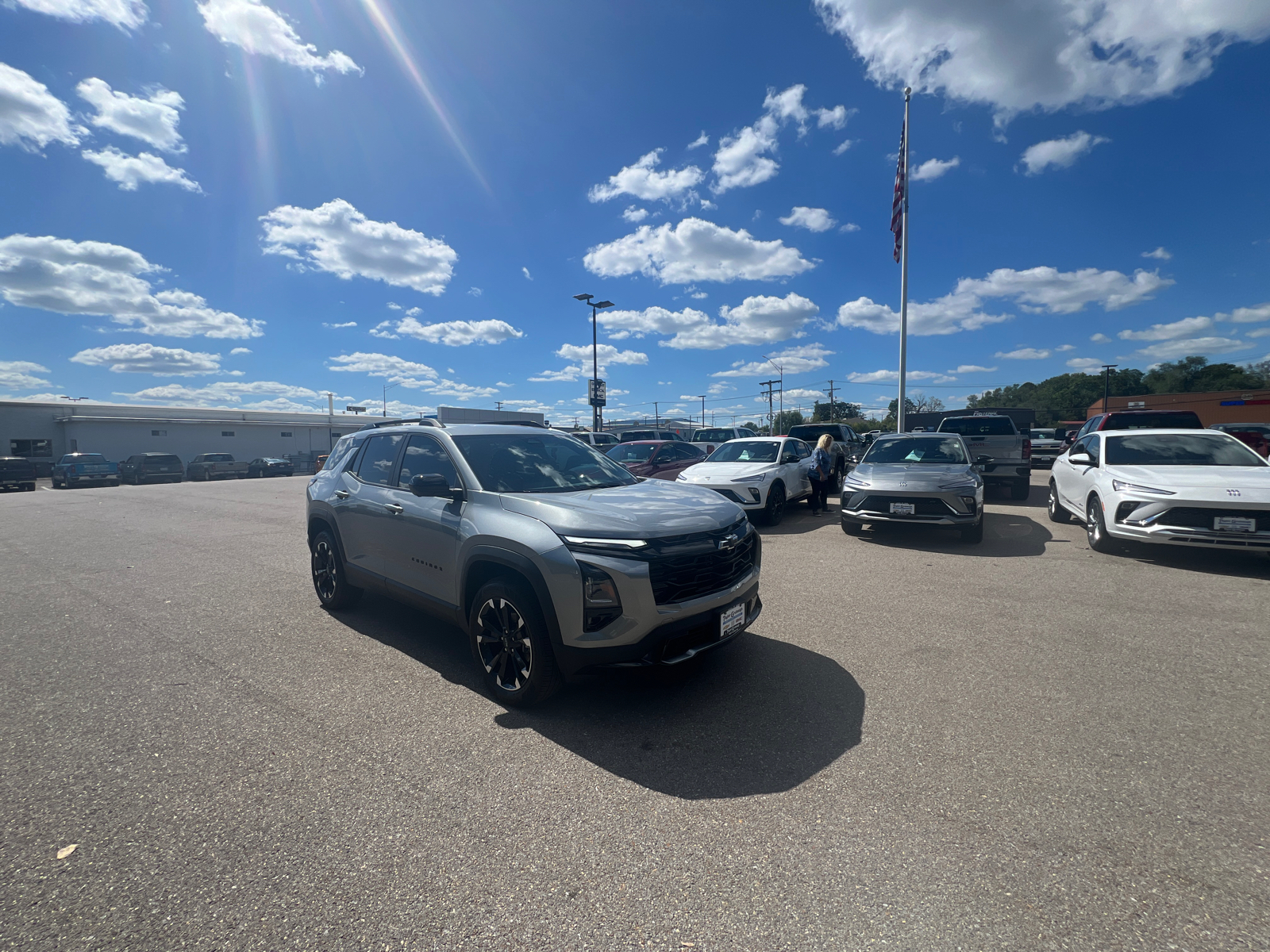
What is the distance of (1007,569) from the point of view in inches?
257

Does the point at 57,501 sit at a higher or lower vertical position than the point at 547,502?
lower

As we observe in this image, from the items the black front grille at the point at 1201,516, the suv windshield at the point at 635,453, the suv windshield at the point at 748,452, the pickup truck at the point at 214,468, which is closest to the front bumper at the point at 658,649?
the black front grille at the point at 1201,516

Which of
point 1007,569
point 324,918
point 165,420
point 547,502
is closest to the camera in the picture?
point 324,918

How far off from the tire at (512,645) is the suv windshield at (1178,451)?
8.06 meters

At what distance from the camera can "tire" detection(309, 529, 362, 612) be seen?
523cm

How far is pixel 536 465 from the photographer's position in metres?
4.38

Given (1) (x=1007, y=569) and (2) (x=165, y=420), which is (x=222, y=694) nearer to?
(1) (x=1007, y=569)

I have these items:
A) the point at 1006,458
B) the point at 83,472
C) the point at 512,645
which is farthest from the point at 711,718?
the point at 83,472

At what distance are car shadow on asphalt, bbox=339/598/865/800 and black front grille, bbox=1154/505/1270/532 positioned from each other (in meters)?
5.03

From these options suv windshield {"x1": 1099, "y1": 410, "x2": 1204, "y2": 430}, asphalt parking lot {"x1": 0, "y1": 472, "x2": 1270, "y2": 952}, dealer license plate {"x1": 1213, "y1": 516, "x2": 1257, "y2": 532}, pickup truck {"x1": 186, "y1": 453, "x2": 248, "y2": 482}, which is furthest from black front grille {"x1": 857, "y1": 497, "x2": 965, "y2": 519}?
pickup truck {"x1": 186, "y1": 453, "x2": 248, "y2": 482}

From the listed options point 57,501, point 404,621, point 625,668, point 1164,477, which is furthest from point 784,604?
point 57,501

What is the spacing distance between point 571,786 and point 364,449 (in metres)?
3.79

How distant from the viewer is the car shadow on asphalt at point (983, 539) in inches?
297

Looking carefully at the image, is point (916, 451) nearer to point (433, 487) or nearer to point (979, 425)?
point (979, 425)
